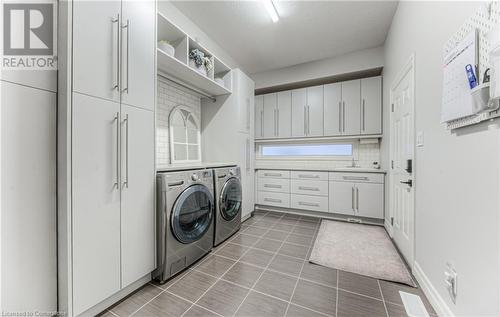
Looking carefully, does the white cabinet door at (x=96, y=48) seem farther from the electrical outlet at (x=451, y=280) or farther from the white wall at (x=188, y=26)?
the electrical outlet at (x=451, y=280)

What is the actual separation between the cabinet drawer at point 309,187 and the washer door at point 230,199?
1.29 m

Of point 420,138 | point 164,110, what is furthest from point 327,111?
point 164,110

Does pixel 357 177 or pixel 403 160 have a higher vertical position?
pixel 403 160

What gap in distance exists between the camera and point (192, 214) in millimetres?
1820

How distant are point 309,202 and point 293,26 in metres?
2.74

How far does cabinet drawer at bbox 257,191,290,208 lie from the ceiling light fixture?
273 cm

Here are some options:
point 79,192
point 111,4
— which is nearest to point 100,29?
point 111,4

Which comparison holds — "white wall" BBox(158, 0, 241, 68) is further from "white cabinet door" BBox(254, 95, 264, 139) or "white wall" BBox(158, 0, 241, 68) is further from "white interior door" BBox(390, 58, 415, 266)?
"white interior door" BBox(390, 58, 415, 266)

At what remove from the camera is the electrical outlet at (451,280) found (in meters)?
1.07

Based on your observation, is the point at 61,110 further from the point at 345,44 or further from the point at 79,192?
the point at 345,44

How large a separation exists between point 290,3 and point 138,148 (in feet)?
7.52

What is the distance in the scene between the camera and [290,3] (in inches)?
86.9

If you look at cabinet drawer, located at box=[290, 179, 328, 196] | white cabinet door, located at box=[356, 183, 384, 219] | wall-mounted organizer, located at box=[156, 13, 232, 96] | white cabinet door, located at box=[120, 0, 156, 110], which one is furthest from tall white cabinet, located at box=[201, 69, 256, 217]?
white cabinet door, located at box=[356, 183, 384, 219]

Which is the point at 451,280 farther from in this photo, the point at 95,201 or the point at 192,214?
the point at 95,201
